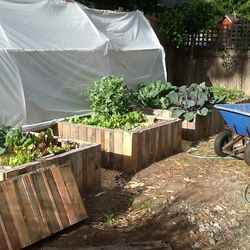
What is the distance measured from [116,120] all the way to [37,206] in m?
2.92

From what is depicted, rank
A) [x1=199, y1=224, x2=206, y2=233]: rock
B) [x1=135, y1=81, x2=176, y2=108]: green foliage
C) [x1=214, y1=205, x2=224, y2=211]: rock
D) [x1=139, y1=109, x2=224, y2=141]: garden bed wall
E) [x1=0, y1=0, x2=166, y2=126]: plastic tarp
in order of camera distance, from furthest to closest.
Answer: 1. [x1=135, y1=81, x2=176, y2=108]: green foliage
2. [x1=139, y1=109, x2=224, y2=141]: garden bed wall
3. [x1=0, y1=0, x2=166, y2=126]: plastic tarp
4. [x1=214, y1=205, x2=224, y2=211]: rock
5. [x1=199, y1=224, x2=206, y2=233]: rock

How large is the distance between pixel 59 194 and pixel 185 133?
13.8 feet

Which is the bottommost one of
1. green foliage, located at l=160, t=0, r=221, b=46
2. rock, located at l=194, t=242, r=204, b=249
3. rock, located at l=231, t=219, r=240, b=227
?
rock, located at l=194, t=242, r=204, b=249

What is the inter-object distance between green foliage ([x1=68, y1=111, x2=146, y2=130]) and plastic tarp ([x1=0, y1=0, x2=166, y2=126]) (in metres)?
0.49

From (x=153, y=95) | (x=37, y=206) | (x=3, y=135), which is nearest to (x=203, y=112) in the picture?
(x=153, y=95)

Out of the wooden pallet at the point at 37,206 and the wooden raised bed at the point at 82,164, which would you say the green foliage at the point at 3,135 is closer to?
the wooden raised bed at the point at 82,164

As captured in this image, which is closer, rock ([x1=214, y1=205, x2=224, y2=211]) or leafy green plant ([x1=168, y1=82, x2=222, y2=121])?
rock ([x1=214, y1=205, x2=224, y2=211])

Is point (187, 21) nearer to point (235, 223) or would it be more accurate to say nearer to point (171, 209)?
point (171, 209)

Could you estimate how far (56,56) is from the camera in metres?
7.21

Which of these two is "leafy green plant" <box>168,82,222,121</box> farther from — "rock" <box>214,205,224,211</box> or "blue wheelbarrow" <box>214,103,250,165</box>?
"rock" <box>214,205,224,211</box>

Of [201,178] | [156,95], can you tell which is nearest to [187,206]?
[201,178]

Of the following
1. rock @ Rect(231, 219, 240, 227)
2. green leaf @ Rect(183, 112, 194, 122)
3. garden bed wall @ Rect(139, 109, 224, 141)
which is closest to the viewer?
rock @ Rect(231, 219, 240, 227)

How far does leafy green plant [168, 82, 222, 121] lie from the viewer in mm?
7984

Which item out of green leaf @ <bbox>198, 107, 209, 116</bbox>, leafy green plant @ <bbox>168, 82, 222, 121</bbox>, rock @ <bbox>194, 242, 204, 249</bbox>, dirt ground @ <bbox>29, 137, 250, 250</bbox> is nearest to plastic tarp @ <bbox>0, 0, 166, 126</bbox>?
leafy green plant @ <bbox>168, 82, 222, 121</bbox>
